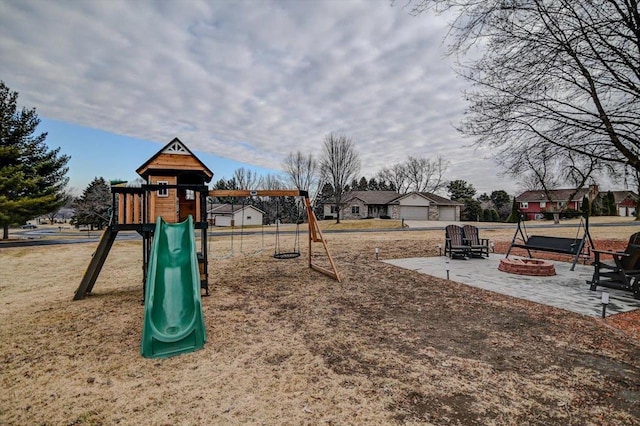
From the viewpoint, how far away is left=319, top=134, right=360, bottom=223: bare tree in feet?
117

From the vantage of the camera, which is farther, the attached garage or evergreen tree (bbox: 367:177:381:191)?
evergreen tree (bbox: 367:177:381:191)

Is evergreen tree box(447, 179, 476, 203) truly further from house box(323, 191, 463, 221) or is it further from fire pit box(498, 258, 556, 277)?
fire pit box(498, 258, 556, 277)

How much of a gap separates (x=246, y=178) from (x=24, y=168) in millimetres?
38589

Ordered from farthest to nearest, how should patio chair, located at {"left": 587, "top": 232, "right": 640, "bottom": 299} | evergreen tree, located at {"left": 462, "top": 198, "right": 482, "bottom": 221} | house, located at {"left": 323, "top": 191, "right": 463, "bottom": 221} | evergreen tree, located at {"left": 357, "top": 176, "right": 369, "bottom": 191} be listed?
1. evergreen tree, located at {"left": 357, "top": 176, "right": 369, "bottom": 191}
2. evergreen tree, located at {"left": 462, "top": 198, "right": 482, "bottom": 221}
3. house, located at {"left": 323, "top": 191, "right": 463, "bottom": 221}
4. patio chair, located at {"left": 587, "top": 232, "right": 640, "bottom": 299}

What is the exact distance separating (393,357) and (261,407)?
1756 mm

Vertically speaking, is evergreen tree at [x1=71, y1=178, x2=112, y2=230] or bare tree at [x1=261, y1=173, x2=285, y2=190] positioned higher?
bare tree at [x1=261, y1=173, x2=285, y2=190]

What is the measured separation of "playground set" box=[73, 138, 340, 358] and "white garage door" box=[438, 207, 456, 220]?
39.7 m

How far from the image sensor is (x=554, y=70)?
5957mm

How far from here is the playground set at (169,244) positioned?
167 inches

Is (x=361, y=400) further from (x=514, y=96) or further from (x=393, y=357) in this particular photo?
(x=514, y=96)

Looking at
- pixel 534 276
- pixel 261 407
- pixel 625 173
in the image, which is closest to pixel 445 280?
pixel 534 276

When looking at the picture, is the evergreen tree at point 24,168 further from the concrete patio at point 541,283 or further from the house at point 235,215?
the house at point 235,215

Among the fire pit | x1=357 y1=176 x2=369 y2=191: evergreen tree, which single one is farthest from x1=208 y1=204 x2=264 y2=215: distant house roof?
the fire pit

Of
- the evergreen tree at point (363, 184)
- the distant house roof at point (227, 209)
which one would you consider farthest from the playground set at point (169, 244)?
the evergreen tree at point (363, 184)
